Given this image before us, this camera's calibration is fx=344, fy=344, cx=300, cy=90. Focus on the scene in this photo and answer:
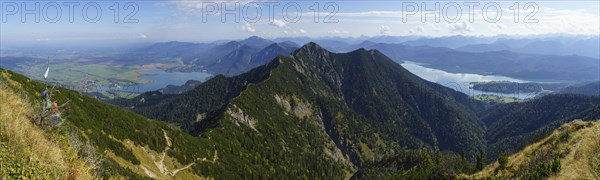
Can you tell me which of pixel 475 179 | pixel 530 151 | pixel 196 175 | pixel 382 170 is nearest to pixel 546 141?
pixel 530 151

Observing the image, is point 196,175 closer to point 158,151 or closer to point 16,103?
point 158,151

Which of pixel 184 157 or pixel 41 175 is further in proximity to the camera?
pixel 184 157

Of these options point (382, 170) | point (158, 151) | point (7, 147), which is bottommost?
point (382, 170)

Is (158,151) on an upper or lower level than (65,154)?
lower

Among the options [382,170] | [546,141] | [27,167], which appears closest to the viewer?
[27,167]

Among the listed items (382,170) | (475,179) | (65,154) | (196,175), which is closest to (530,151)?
(475,179)

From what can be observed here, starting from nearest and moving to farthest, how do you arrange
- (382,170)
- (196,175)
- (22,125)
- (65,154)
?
(22,125) < (65,154) < (196,175) < (382,170)

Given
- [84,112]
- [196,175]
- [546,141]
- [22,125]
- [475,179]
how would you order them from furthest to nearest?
[196,175] < [84,112] < [475,179] < [546,141] < [22,125]

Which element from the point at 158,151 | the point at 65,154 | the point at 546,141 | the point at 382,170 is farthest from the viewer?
the point at 382,170

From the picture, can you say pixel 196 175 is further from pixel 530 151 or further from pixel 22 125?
pixel 22 125
